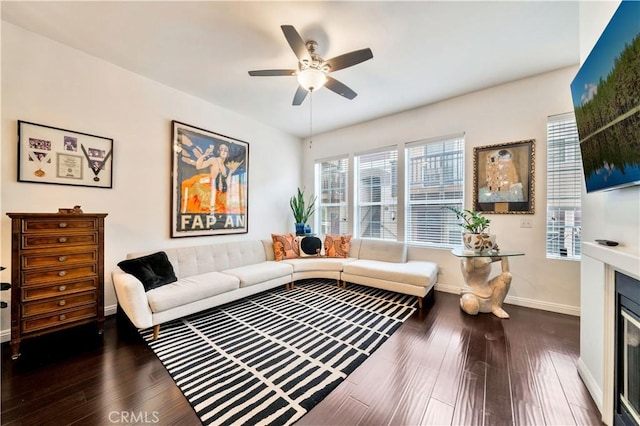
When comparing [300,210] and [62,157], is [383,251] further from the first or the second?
[62,157]

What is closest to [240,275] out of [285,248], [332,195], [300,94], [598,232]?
[285,248]

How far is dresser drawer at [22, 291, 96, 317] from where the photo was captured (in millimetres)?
1942

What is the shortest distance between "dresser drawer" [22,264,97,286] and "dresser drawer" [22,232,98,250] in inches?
8.3

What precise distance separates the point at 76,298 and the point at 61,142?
1.57 m

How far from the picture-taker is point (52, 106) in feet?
7.82

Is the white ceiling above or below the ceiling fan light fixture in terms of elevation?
above

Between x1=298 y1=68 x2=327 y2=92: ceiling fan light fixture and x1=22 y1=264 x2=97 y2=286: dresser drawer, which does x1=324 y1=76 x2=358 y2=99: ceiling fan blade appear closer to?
x1=298 y1=68 x2=327 y2=92: ceiling fan light fixture

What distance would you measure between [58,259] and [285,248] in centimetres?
263

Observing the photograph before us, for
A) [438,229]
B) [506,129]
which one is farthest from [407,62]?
[438,229]

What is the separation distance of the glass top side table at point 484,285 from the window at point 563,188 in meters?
0.70

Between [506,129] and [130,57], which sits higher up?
[130,57]

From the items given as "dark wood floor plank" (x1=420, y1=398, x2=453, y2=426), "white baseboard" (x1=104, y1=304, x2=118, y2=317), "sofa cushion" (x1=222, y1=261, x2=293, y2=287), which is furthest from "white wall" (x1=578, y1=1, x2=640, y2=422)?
"white baseboard" (x1=104, y1=304, x2=118, y2=317)

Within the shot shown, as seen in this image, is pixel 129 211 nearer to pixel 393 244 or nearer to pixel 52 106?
pixel 52 106

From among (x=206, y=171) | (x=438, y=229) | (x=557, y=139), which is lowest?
(x=438, y=229)
